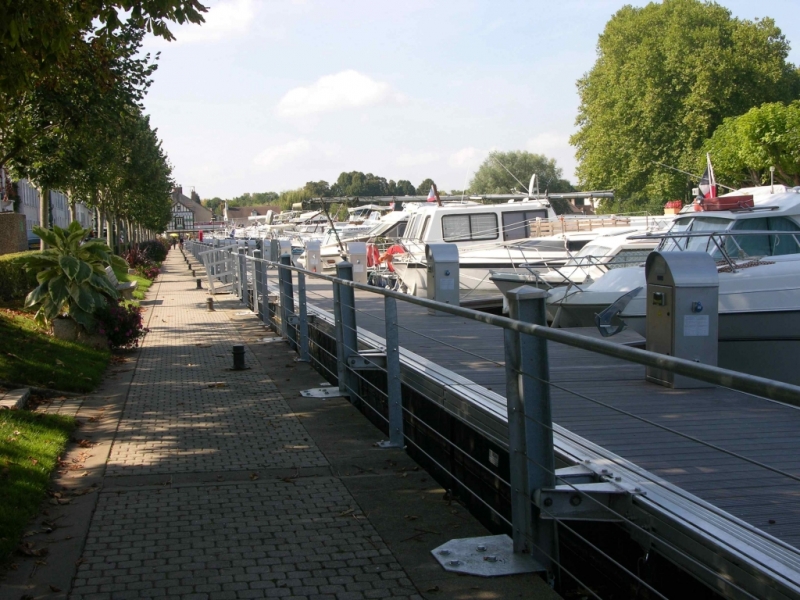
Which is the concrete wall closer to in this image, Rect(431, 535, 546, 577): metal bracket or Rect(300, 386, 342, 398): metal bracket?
Rect(300, 386, 342, 398): metal bracket

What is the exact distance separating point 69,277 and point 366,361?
5.65m

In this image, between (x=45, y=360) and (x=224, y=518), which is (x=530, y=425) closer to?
(x=224, y=518)

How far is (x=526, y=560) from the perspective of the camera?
4.28m

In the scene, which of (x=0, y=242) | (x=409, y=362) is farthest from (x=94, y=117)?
(x=409, y=362)

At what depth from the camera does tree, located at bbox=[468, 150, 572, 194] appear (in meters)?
112

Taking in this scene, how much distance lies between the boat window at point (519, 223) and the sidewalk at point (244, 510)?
16930mm

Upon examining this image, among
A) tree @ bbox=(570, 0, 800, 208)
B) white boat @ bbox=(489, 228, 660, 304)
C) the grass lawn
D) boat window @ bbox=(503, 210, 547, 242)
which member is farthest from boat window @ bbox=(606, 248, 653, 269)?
tree @ bbox=(570, 0, 800, 208)

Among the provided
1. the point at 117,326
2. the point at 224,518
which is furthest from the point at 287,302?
the point at 224,518

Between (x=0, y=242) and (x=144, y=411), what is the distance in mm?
15744

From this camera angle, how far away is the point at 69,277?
1207 centimetres

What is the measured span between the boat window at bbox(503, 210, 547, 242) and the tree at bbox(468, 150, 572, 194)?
84331 millimetres

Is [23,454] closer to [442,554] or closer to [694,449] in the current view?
[442,554]

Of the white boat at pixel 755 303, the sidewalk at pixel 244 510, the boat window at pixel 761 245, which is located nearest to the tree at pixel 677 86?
the boat window at pixel 761 245

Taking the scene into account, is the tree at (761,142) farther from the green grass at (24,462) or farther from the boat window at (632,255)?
the green grass at (24,462)
